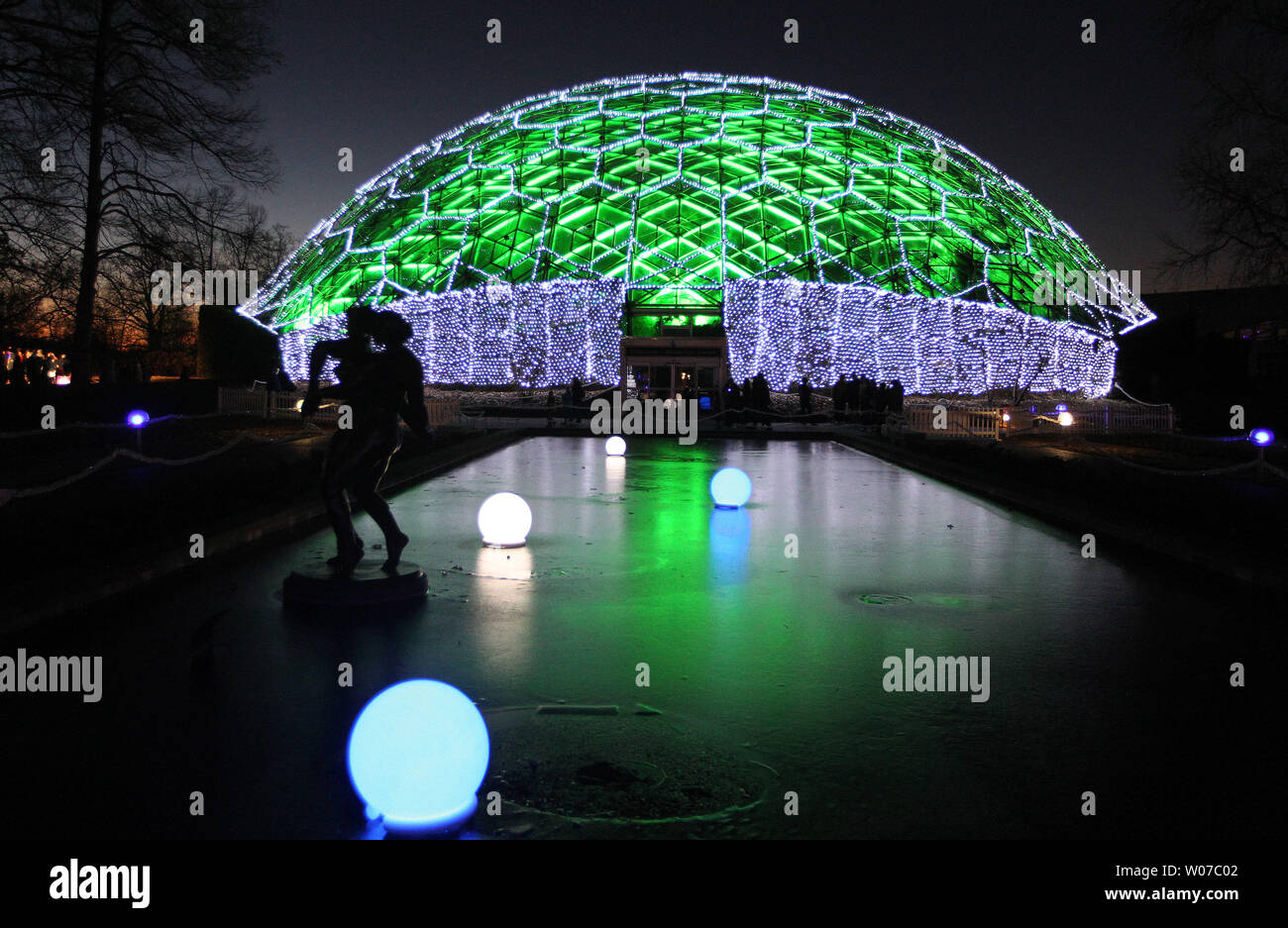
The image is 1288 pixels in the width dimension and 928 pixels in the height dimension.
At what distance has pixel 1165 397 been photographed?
44.8 m

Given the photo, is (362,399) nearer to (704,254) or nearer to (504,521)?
(504,521)

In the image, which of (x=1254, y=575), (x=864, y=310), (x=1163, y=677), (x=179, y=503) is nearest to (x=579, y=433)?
(x=864, y=310)

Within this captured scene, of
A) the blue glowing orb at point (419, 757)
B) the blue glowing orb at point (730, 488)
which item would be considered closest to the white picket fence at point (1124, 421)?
the blue glowing orb at point (730, 488)

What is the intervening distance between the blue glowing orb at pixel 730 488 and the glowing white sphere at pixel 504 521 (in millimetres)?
3493

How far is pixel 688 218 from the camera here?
146 feet

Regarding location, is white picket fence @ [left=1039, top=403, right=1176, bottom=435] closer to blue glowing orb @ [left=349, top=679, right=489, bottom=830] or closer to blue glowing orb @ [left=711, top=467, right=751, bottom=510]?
blue glowing orb @ [left=711, top=467, right=751, bottom=510]

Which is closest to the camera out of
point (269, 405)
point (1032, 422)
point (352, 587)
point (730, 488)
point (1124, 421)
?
point (352, 587)

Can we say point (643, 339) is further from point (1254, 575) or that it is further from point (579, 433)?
point (1254, 575)

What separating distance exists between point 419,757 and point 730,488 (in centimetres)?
957

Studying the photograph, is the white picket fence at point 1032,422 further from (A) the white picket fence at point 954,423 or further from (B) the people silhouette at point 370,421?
(B) the people silhouette at point 370,421

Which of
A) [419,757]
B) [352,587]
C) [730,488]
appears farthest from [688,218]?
[419,757]
